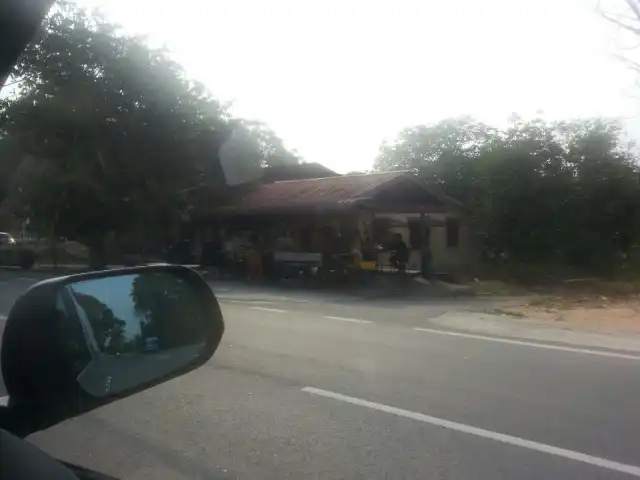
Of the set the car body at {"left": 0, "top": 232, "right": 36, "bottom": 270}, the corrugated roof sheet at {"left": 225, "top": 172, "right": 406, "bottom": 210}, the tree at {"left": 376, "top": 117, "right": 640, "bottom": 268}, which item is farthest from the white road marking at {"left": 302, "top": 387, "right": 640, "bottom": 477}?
the car body at {"left": 0, "top": 232, "right": 36, "bottom": 270}

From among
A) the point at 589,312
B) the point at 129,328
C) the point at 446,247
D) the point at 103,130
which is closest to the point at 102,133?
the point at 103,130

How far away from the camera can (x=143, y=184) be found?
28.8m

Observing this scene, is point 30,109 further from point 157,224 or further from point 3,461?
point 3,461

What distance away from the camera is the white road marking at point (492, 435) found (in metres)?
5.11

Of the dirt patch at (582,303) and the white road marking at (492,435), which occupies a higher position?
the dirt patch at (582,303)

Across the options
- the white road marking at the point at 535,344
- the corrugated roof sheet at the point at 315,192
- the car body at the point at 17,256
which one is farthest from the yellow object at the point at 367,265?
the car body at the point at 17,256

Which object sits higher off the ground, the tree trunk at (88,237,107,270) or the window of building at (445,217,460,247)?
the window of building at (445,217,460,247)

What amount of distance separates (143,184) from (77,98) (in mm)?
3867

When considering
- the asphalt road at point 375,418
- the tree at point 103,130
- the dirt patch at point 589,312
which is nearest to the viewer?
the asphalt road at point 375,418

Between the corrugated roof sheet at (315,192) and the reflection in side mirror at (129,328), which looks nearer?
the reflection in side mirror at (129,328)

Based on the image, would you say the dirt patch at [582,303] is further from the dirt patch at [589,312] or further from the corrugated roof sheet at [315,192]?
the corrugated roof sheet at [315,192]

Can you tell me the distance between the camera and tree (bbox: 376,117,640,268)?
2603 centimetres

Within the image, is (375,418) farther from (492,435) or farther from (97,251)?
(97,251)

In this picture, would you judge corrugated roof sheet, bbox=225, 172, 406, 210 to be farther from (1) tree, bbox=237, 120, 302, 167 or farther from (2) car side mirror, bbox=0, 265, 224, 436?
(2) car side mirror, bbox=0, 265, 224, 436
